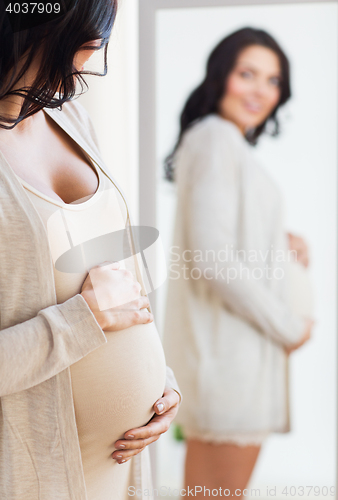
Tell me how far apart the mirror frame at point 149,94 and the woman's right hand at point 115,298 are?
10.1 inches

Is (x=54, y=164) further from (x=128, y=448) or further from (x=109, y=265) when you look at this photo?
(x=128, y=448)

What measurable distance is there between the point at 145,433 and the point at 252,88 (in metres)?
0.74

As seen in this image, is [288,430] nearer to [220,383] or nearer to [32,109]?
[220,383]

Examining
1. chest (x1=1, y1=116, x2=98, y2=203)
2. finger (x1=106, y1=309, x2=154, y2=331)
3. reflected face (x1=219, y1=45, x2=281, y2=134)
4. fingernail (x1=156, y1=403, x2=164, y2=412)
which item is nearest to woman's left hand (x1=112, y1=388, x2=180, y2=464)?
fingernail (x1=156, y1=403, x2=164, y2=412)

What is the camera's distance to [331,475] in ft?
3.44

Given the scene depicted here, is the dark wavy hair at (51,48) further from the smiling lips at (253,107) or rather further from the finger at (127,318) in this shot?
the smiling lips at (253,107)

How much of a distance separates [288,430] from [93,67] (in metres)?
0.88

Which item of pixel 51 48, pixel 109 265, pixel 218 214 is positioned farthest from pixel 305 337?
pixel 51 48

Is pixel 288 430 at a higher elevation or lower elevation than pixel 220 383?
lower

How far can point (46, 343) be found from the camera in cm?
58

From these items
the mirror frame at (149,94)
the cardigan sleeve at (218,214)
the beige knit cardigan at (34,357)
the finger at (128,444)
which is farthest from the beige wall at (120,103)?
the finger at (128,444)

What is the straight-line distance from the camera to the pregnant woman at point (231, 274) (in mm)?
995

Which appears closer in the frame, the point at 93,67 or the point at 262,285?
the point at 93,67

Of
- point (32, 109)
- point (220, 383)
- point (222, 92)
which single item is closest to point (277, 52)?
point (222, 92)
